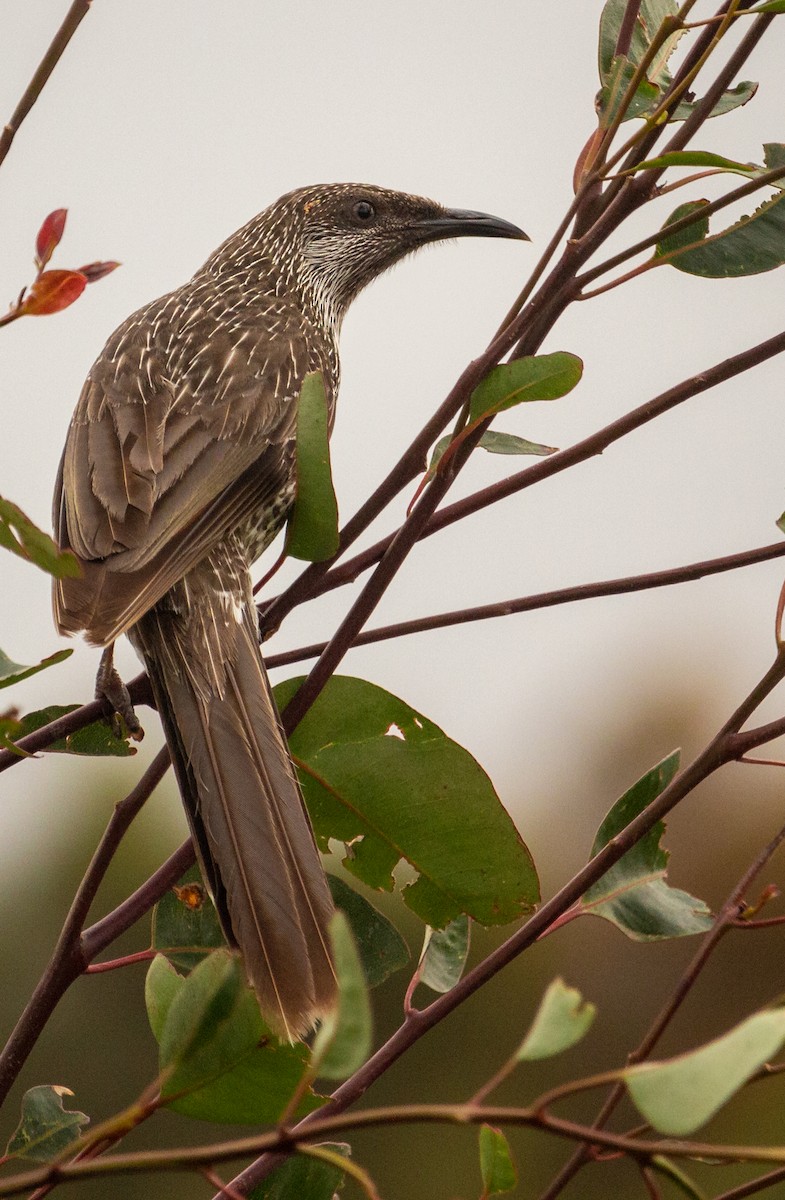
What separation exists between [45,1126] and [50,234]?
119 centimetres

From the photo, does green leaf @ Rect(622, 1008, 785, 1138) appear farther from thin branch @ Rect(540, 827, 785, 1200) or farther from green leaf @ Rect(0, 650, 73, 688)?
green leaf @ Rect(0, 650, 73, 688)

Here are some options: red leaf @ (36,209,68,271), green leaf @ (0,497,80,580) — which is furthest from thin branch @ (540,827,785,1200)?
red leaf @ (36,209,68,271)

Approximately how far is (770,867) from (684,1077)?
977 cm

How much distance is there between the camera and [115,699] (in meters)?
2.53

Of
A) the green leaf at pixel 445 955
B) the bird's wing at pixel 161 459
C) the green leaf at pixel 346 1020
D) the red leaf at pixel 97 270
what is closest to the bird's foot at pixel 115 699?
the bird's wing at pixel 161 459

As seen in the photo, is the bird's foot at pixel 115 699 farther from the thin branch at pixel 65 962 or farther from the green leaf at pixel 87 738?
the thin branch at pixel 65 962

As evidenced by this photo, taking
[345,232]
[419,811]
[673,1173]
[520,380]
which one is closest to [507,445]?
[520,380]

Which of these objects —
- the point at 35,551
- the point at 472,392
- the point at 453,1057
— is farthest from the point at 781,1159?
the point at 453,1057

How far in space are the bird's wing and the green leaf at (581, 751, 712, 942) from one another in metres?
0.83

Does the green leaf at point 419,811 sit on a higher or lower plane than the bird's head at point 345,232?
lower

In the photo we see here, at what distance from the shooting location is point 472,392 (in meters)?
1.96

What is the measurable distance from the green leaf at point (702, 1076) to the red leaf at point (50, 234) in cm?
115

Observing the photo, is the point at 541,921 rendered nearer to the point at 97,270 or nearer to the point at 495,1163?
the point at 495,1163

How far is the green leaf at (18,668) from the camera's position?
1634 mm
